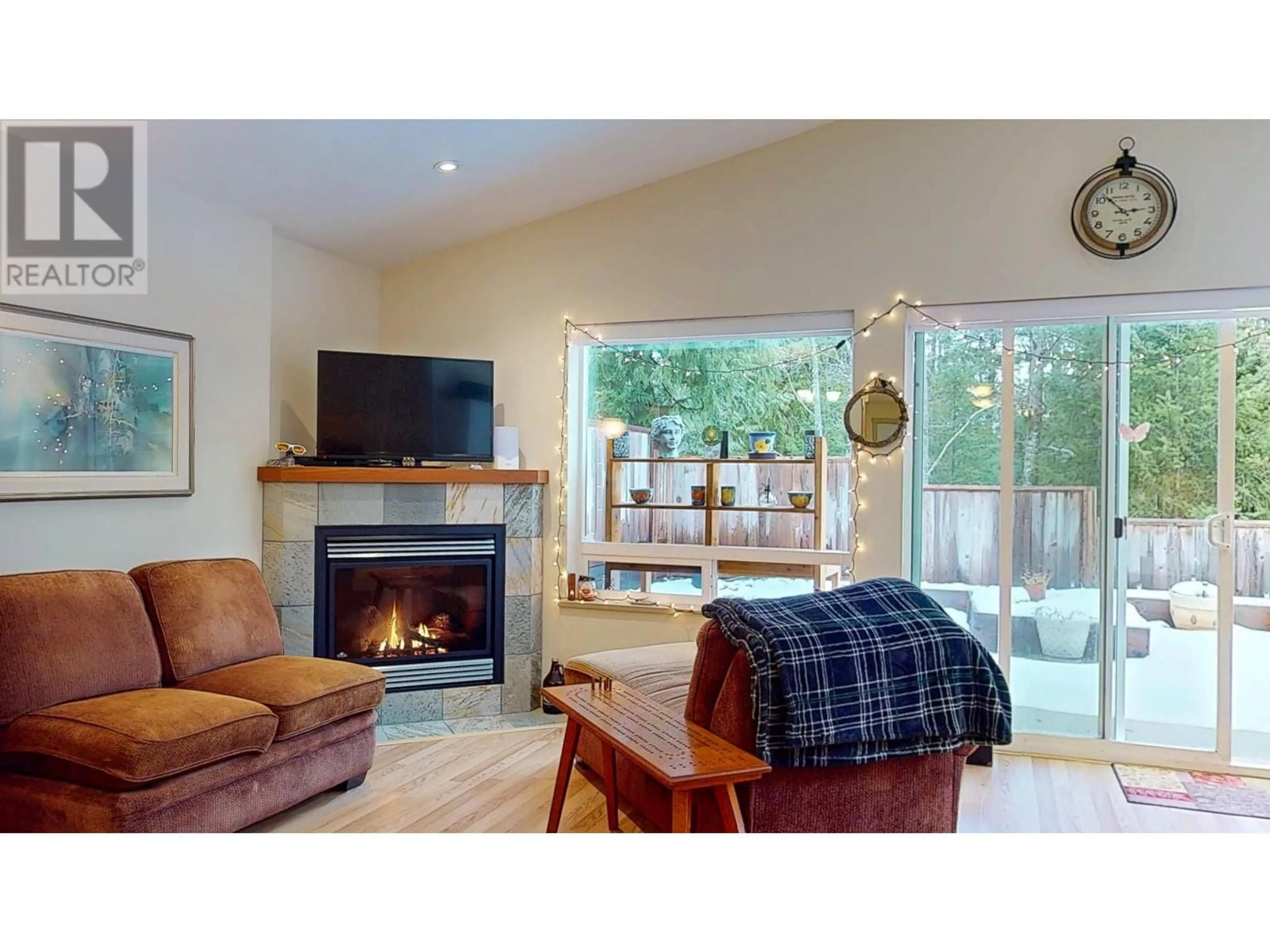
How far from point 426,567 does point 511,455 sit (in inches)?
29.2

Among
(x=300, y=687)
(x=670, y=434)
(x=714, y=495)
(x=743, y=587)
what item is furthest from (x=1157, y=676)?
(x=300, y=687)

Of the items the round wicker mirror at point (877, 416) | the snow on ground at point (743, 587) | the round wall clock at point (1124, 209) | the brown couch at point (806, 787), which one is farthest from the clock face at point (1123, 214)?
the brown couch at point (806, 787)

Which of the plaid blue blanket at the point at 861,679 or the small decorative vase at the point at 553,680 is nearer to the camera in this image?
the plaid blue blanket at the point at 861,679

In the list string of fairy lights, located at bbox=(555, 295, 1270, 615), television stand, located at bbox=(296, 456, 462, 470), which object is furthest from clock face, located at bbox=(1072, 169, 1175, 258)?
television stand, located at bbox=(296, 456, 462, 470)

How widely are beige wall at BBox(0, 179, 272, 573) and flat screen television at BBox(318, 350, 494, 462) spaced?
0.34 m

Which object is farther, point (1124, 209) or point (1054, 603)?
point (1054, 603)

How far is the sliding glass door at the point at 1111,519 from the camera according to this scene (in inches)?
151

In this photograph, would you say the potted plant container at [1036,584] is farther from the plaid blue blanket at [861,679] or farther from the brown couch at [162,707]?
the brown couch at [162,707]

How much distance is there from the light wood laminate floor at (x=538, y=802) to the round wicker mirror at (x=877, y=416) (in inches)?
60.2

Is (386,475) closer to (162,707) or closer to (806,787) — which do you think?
(162,707)

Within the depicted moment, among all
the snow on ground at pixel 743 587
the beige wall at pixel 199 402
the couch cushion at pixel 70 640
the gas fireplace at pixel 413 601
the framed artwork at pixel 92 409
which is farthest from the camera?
the snow on ground at pixel 743 587

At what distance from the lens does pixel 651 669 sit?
344cm

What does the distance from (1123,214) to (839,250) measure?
1.21 metres
